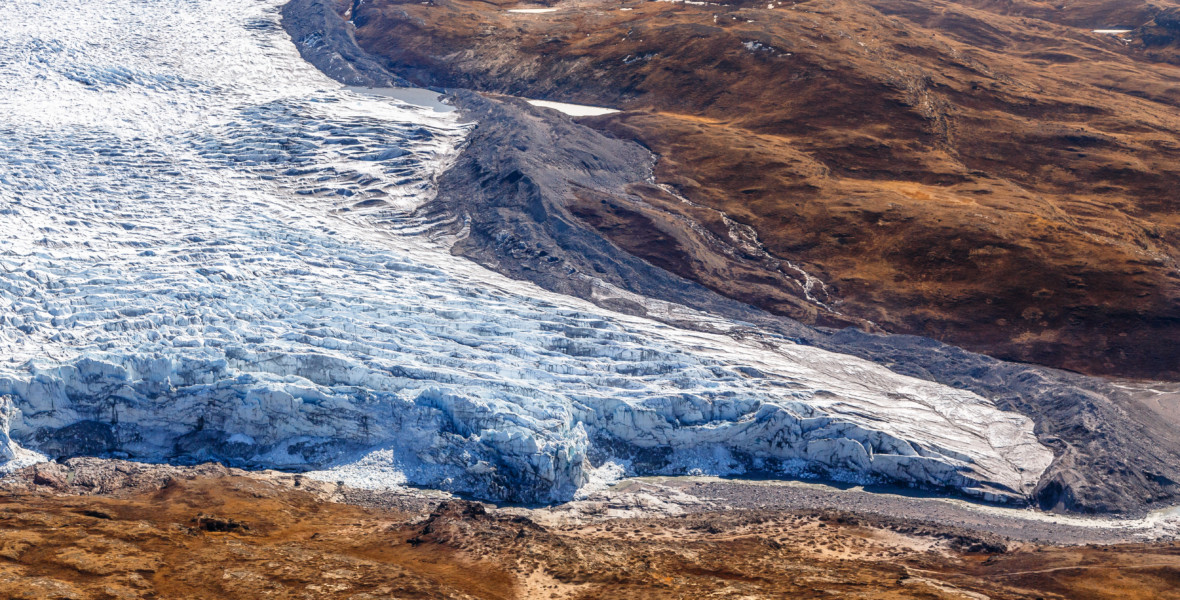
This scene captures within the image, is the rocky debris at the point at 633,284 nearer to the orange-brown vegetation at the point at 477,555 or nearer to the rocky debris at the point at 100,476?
the orange-brown vegetation at the point at 477,555

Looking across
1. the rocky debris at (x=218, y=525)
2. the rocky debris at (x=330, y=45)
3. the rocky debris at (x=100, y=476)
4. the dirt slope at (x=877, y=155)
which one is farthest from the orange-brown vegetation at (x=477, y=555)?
the rocky debris at (x=330, y=45)

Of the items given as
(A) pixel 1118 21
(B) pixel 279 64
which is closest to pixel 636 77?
(B) pixel 279 64

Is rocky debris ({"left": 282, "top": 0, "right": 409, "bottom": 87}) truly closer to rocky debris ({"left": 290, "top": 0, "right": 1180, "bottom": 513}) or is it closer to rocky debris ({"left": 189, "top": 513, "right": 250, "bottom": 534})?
rocky debris ({"left": 290, "top": 0, "right": 1180, "bottom": 513})

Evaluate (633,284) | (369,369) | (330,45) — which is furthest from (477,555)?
(330,45)

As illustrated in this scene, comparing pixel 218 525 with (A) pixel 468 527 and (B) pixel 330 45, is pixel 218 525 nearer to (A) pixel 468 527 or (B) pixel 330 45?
(A) pixel 468 527

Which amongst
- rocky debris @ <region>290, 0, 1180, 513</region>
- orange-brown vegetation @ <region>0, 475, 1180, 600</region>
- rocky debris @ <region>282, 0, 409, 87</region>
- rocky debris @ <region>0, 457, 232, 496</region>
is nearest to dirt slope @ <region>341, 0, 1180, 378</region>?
rocky debris @ <region>290, 0, 1180, 513</region>

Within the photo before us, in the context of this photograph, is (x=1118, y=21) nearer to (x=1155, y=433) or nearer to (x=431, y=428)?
(x=1155, y=433)
